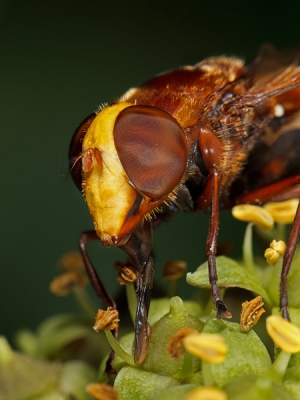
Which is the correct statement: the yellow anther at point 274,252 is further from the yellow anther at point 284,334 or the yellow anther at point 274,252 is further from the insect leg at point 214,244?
the yellow anther at point 284,334

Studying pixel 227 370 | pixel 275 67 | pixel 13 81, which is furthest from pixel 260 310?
pixel 13 81

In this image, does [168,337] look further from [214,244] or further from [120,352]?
[214,244]

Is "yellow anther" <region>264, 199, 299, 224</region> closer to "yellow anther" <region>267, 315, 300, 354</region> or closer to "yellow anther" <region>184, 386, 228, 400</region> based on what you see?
"yellow anther" <region>267, 315, 300, 354</region>

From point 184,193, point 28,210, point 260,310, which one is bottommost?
point 28,210

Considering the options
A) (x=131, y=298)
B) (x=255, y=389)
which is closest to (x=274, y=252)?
(x=131, y=298)

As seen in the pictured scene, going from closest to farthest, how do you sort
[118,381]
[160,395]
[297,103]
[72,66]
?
[160,395], [118,381], [297,103], [72,66]

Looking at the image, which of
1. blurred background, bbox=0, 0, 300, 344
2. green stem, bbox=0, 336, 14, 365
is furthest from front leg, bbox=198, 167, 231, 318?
blurred background, bbox=0, 0, 300, 344

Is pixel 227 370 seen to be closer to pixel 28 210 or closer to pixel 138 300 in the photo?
pixel 138 300

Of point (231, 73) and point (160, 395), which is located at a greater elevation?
point (231, 73)
